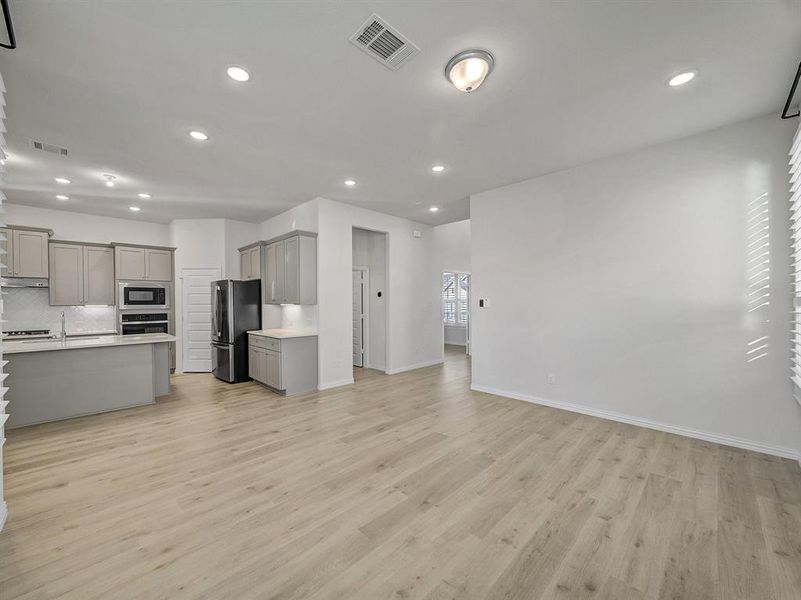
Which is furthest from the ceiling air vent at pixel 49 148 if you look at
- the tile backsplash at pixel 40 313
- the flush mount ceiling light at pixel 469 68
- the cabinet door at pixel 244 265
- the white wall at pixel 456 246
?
the white wall at pixel 456 246

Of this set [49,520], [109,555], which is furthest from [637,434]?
[49,520]

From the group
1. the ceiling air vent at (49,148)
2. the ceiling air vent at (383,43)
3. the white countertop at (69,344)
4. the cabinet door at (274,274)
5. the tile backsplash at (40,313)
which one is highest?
the ceiling air vent at (49,148)

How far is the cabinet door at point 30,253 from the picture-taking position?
5.20m

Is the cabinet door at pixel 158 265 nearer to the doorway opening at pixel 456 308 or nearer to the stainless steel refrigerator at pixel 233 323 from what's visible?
the stainless steel refrigerator at pixel 233 323

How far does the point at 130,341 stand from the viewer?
14.0 feet

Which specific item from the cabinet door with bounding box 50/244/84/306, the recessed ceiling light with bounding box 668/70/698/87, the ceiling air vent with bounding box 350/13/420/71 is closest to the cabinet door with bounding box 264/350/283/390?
→ the cabinet door with bounding box 50/244/84/306

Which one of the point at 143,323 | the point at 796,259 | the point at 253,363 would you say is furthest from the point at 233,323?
the point at 796,259

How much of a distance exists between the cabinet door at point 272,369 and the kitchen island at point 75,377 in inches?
53.9

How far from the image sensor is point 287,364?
15.8ft

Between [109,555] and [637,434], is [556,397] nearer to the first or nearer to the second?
[637,434]

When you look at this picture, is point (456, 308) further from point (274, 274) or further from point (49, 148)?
point (49, 148)

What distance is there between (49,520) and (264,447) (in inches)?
55.1

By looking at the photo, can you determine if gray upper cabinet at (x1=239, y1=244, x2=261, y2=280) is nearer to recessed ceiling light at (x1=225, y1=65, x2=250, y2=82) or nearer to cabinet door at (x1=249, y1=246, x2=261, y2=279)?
cabinet door at (x1=249, y1=246, x2=261, y2=279)

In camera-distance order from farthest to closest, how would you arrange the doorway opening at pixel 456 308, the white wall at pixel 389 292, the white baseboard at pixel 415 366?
the doorway opening at pixel 456 308, the white baseboard at pixel 415 366, the white wall at pixel 389 292
